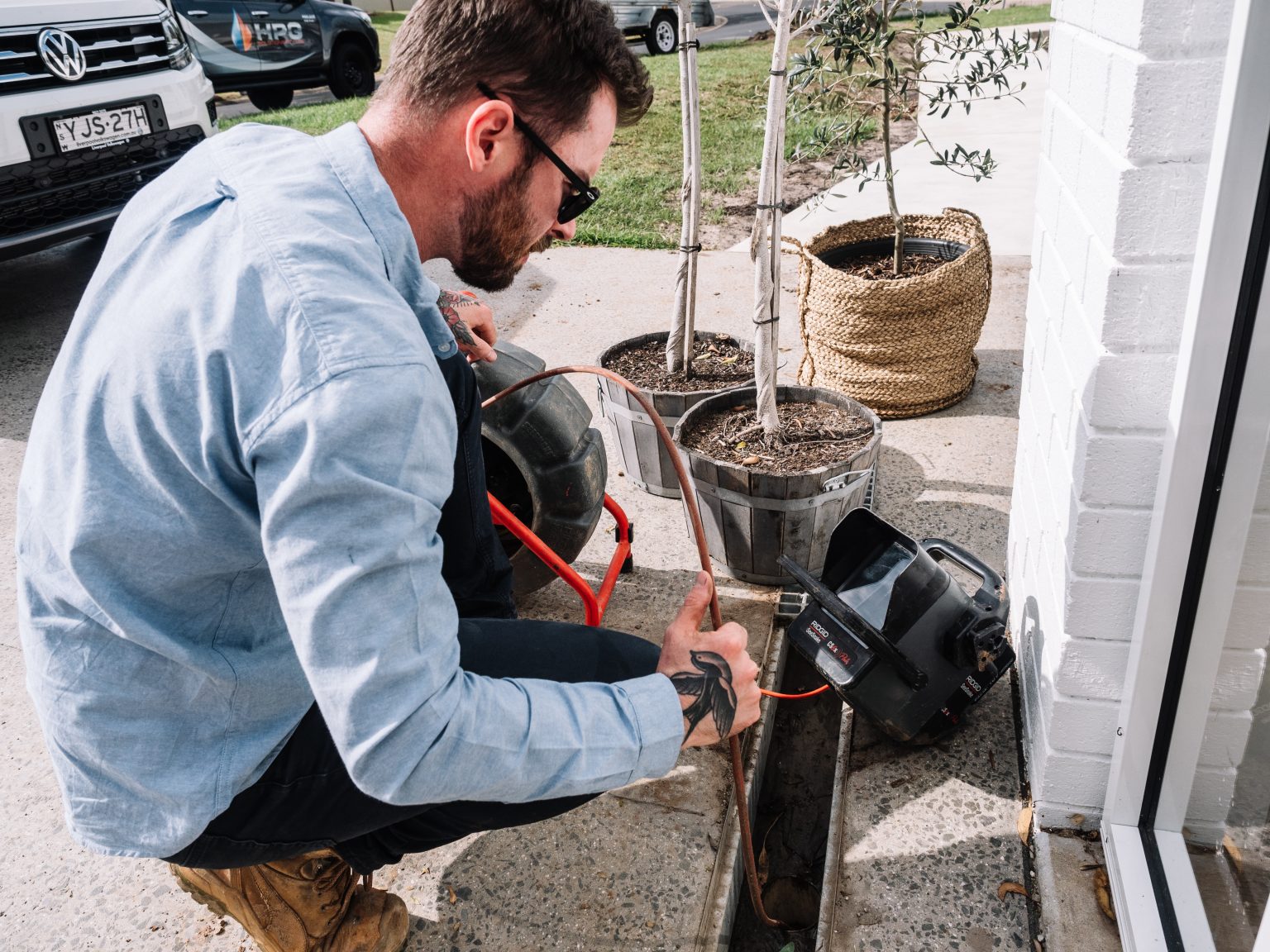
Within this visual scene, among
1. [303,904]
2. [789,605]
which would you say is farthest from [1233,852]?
[303,904]

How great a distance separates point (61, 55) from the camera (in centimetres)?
434

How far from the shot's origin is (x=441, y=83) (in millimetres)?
1320

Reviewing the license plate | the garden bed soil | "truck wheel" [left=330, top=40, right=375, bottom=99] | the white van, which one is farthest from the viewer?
"truck wheel" [left=330, top=40, right=375, bottom=99]

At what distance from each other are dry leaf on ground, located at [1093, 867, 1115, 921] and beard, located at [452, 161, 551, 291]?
1.37 meters

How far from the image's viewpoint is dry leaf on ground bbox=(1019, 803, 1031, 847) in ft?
5.94

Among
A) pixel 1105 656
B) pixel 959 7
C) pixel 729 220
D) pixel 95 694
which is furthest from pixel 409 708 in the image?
pixel 729 220

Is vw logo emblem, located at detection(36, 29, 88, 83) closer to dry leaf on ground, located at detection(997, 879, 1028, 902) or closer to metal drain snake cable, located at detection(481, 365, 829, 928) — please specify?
metal drain snake cable, located at detection(481, 365, 829, 928)

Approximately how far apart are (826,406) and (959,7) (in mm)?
1197

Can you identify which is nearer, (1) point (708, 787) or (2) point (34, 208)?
(1) point (708, 787)

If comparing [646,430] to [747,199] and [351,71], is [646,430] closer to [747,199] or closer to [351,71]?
[747,199]

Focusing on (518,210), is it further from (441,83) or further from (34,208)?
(34,208)

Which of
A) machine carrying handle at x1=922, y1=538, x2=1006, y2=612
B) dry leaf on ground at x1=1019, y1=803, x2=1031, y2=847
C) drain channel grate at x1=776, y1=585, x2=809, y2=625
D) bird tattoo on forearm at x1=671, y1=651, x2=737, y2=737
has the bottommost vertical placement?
drain channel grate at x1=776, y1=585, x2=809, y2=625

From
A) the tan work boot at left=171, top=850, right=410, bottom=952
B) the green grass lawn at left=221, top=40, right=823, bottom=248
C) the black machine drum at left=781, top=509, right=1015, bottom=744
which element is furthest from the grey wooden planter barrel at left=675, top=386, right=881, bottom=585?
the green grass lawn at left=221, top=40, right=823, bottom=248

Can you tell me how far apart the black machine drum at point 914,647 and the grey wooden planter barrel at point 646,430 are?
107cm
